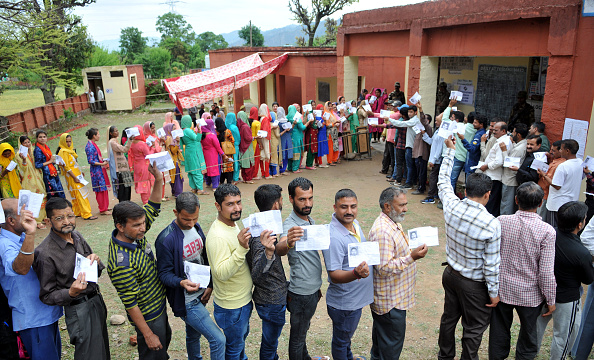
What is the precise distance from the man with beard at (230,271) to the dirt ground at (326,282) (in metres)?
0.98

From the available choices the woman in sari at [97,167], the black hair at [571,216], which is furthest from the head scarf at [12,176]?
the black hair at [571,216]

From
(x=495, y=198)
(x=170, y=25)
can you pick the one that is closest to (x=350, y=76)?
(x=495, y=198)

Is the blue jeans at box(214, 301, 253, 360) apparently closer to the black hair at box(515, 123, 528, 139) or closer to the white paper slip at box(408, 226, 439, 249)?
the white paper slip at box(408, 226, 439, 249)

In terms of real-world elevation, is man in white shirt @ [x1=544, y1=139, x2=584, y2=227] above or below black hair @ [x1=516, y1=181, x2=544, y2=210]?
below

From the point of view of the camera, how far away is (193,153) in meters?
9.23

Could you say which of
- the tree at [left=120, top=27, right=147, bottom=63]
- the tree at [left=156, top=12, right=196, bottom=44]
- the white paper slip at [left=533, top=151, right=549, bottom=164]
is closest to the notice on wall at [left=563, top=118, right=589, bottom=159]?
the white paper slip at [left=533, top=151, right=549, bottom=164]

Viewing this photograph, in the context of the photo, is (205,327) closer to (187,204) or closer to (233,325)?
(233,325)

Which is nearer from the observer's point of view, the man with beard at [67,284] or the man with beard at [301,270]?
the man with beard at [67,284]

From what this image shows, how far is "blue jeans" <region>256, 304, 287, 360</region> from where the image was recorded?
346cm

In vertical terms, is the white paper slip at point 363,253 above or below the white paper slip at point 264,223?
below

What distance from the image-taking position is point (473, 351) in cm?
381

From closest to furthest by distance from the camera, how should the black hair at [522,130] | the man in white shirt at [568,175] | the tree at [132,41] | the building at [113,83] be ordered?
→ the man in white shirt at [568,175] → the black hair at [522,130] → the building at [113,83] → the tree at [132,41]

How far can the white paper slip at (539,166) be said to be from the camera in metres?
6.02

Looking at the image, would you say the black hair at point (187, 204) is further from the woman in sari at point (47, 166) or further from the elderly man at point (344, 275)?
the woman in sari at point (47, 166)
